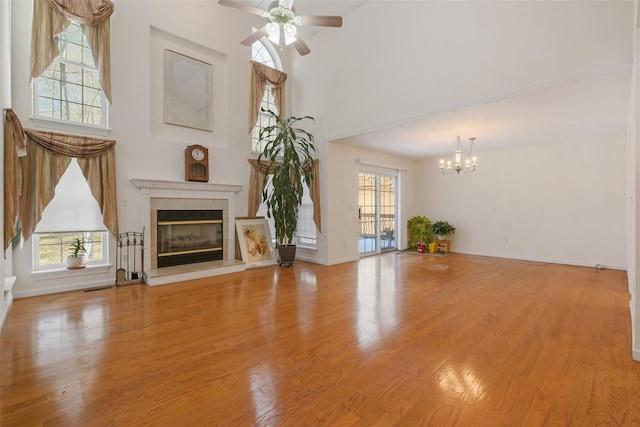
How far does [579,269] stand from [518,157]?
8.50ft

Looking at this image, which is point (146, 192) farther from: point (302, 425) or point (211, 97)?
point (302, 425)

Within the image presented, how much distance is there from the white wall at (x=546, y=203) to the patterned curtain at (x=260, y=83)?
16.3 ft

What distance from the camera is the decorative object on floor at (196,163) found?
5262 mm

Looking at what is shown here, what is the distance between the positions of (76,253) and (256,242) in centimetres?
287

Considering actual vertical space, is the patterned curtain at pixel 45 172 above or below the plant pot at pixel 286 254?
above

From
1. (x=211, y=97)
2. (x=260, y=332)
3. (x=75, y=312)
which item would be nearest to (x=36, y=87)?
(x=211, y=97)

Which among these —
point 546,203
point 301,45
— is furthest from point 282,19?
point 546,203

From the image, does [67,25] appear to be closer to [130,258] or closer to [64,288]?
[130,258]

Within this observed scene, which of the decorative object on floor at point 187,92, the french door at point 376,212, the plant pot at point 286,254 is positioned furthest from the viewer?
the french door at point 376,212

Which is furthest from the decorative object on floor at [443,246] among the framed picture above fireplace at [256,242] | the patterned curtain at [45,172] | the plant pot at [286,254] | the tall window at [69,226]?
the tall window at [69,226]

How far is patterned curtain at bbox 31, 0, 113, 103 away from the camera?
3.84 metres

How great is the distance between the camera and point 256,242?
19.9 ft

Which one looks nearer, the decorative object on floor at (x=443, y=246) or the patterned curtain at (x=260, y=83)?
the patterned curtain at (x=260, y=83)

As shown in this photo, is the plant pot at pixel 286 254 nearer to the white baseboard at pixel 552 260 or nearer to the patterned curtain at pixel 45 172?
the patterned curtain at pixel 45 172
